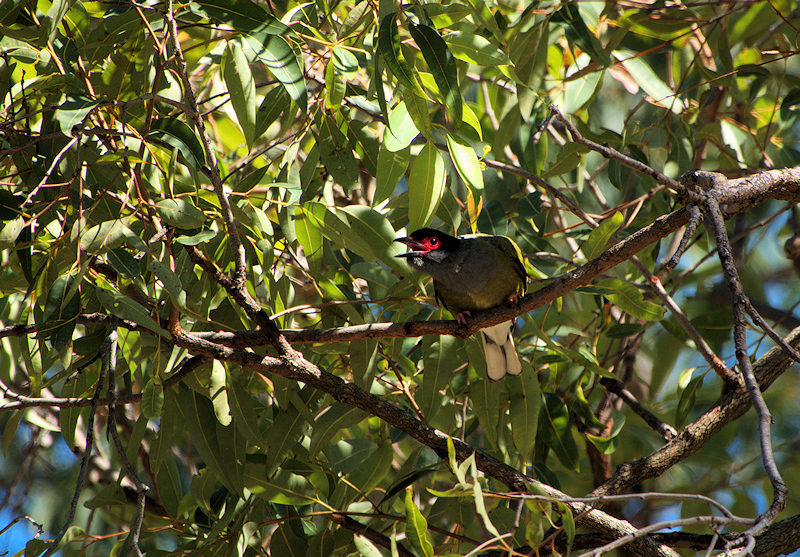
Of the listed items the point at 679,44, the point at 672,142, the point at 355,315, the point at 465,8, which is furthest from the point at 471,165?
the point at 679,44

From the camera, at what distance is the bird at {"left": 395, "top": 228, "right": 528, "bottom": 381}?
409 cm

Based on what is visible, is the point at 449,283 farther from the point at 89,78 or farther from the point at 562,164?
the point at 89,78

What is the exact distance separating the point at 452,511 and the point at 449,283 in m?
1.35

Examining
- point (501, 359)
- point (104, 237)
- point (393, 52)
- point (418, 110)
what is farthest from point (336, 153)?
point (501, 359)

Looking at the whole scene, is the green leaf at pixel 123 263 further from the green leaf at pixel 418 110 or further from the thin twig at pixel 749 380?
the thin twig at pixel 749 380

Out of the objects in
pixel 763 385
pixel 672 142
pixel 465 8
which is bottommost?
pixel 763 385

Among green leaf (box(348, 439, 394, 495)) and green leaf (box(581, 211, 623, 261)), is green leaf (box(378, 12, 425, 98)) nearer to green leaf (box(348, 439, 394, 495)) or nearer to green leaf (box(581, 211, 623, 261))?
green leaf (box(581, 211, 623, 261))

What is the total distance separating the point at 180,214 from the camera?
238 cm

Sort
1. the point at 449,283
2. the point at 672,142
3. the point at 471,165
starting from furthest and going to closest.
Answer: the point at 672,142, the point at 449,283, the point at 471,165

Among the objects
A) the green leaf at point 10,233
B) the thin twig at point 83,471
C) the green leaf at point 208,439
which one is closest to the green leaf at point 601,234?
the green leaf at point 208,439

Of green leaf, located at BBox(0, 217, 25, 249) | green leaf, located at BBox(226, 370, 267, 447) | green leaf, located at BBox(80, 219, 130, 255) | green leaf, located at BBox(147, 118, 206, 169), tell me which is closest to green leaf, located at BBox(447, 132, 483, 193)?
green leaf, located at BBox(147, 118, 206, 169)

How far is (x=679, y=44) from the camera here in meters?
4.80

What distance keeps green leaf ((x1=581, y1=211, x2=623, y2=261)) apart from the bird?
93cm

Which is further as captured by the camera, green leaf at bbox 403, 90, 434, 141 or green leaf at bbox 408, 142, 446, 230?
green leaf at bbox 408, 142, 446, 230
